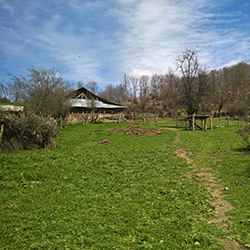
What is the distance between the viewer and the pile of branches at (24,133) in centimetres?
1041

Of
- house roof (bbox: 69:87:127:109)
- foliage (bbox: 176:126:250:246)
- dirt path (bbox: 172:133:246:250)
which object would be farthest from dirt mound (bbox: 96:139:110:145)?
house roof (bbox: 69:87:127:109)

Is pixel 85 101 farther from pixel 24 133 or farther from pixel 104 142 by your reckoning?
pixel 24 133

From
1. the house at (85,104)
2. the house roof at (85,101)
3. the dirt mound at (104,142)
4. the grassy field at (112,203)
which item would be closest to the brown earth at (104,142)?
the dirt mound at (104,142)

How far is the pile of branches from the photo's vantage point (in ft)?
34.1

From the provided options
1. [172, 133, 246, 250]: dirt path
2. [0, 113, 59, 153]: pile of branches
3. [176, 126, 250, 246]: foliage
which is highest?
[0, 113, 59, 153]: pile of branches

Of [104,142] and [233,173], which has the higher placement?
[104,142]

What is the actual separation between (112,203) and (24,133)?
769 cm

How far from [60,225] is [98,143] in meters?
10.3

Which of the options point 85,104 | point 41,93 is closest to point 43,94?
point 41,93

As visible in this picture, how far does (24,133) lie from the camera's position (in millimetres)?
11195

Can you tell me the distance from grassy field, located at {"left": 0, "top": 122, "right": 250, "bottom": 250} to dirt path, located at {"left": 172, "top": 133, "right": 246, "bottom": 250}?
0.16 meters

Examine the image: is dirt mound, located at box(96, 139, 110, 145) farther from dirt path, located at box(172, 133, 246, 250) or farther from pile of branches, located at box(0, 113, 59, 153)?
dirt path, located at box(172, 133, 246, 250)

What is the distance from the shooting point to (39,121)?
11727mm

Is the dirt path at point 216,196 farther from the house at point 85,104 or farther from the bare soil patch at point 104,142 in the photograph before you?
the house at point 85,104
